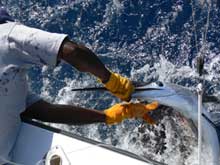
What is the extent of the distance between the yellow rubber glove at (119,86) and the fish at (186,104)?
0.31 meters

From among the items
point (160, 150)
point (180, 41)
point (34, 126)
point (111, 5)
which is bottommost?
point (160, 150)

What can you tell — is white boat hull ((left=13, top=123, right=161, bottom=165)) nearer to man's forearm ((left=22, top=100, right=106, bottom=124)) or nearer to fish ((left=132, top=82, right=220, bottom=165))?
man's forearm ((left=22, top=100, right=106, bottom=124))

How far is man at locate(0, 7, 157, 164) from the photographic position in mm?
2396

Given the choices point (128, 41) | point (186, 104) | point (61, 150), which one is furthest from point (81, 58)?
point (128, 41)

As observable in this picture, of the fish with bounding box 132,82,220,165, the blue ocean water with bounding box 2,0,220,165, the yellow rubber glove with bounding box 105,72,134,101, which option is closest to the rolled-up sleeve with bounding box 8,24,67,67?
the yellow rubber glove with bounding box 105,72,134,101

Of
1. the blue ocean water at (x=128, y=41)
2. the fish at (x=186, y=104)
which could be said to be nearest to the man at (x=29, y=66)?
the fish at (x=186, y=104)

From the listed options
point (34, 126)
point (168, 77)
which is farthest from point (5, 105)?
point (168, 77)

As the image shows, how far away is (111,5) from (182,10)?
0.63 meters

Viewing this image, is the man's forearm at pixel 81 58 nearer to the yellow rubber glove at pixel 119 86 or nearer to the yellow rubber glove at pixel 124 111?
the yellow rubber glove at pixel 119 86

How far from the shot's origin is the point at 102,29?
16.2ft

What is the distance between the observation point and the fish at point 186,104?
121 inches

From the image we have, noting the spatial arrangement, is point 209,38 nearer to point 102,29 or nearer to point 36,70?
point 102,29

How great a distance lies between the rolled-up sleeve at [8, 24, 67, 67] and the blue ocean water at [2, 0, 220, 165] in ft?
5.18

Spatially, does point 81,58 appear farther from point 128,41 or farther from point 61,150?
point 128,41
